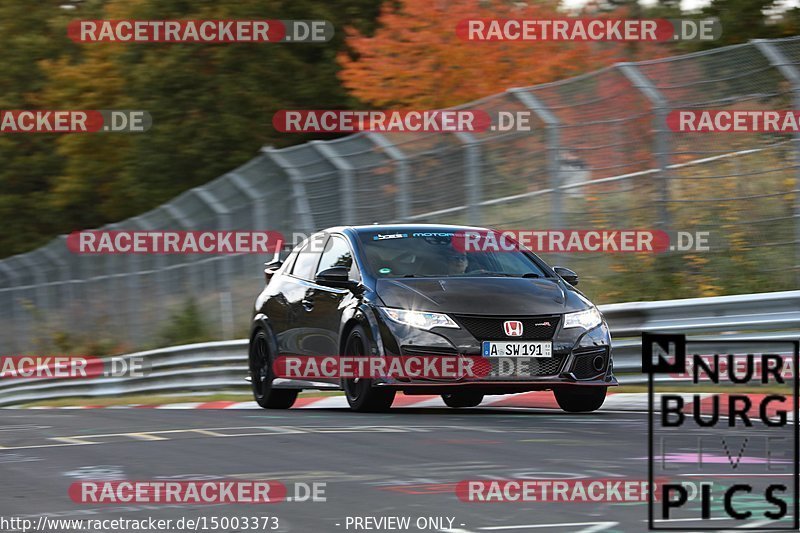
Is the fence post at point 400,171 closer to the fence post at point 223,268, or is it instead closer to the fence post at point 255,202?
the fence post at point 255,202

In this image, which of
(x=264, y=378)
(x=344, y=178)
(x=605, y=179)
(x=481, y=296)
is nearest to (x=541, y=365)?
(x=481, y=296)

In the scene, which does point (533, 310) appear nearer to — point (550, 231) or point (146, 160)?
point (550, 231)

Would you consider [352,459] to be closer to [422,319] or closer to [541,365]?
[422,319]

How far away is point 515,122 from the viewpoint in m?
16.5

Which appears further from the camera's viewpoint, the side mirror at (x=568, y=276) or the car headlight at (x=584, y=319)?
the side mirror at (x=568, y=276)

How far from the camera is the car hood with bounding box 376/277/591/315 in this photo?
36.7 feet

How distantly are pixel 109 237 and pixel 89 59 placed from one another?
2885 cm

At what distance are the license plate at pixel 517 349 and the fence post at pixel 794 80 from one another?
401cm

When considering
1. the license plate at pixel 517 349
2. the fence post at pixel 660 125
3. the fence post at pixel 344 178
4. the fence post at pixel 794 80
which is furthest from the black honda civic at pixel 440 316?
the fence post at pixel 344 178

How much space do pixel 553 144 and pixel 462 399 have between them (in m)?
3.88

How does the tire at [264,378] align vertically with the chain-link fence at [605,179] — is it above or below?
below

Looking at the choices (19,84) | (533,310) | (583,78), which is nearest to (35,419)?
(533,310)

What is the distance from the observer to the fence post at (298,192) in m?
19.5

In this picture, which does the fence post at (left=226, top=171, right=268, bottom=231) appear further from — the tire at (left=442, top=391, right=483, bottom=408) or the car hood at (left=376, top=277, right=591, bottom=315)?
the car hood at (left=376, top=277, right=591, bottom=315)
